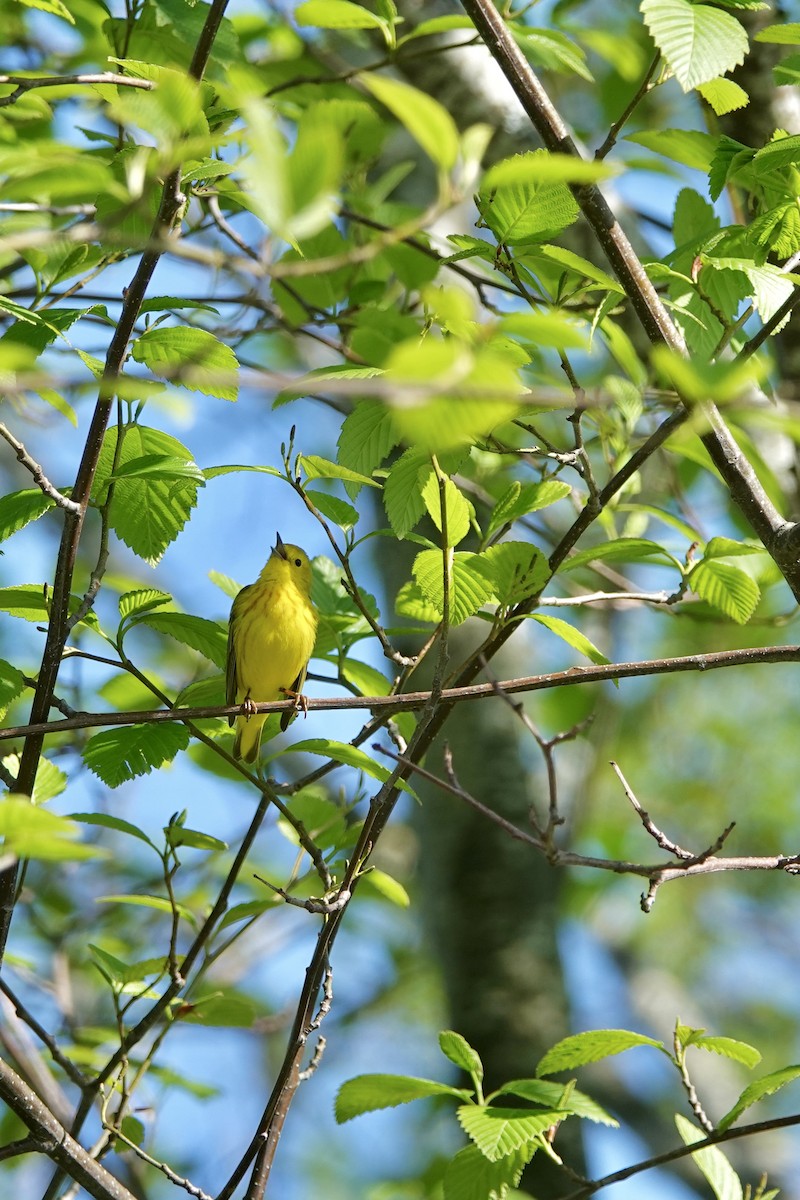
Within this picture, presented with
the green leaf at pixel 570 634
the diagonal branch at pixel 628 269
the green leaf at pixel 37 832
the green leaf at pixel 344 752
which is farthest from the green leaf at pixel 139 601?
the green leaf at pixel 37 832

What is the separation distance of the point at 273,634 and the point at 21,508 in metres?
1.92

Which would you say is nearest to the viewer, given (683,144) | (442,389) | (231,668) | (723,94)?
(442,389)

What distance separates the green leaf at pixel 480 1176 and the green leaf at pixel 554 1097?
0.30ft

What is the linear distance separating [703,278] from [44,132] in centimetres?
234

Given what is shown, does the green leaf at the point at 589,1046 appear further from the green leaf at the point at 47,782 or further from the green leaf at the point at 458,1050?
the green leaf at the point at 47,782

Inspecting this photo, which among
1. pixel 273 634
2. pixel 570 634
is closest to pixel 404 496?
pixel 570 634

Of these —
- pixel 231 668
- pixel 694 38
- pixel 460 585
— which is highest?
pixel 694 38

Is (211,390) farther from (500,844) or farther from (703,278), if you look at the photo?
(500,844)

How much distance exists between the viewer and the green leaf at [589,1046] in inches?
74.2

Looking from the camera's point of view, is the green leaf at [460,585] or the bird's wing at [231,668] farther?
the bird's wing at [231,668]

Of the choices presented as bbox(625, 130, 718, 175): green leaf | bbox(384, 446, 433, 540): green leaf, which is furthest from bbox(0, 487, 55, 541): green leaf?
bbox(625, 130, 718, 175): green leaf

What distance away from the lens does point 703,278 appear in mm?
2061

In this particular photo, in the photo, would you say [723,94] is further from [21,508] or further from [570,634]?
[21,508]

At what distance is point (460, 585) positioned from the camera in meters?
1.89
